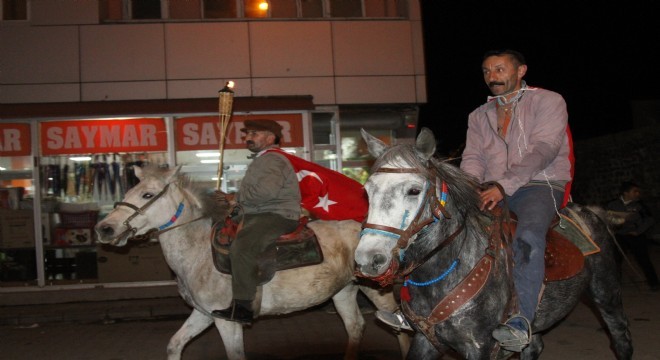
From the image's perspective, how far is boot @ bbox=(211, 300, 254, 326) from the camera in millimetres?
5234

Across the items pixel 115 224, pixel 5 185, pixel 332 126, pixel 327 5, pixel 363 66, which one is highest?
pixel 327 5

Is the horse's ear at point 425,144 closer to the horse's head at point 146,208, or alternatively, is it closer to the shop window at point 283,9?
the horse's head at point 146,208

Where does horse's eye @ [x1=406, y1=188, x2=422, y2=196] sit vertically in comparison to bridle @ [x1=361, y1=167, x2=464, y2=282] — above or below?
above

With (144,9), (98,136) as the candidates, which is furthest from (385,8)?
(98,136)

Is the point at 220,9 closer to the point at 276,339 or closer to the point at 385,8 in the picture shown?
the point at 385,8

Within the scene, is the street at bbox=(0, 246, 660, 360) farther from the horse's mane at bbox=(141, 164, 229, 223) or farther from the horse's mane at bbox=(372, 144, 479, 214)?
the horse's mane at bbox=(372, 144, 479, 214)

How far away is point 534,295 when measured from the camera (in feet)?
11.9

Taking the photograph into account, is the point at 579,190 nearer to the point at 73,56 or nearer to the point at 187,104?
the point at 187,104

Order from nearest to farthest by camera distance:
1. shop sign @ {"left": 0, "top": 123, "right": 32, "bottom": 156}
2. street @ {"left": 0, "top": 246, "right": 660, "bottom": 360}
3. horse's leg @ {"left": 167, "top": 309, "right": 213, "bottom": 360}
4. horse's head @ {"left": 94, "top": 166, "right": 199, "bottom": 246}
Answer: horse's leg @ {"left": 167, "top": 309, "right": 213, "bottom": 360} → horse's head @ {"left": 94, "top": 166, "right": 199, "bottom": 246} → street @ {"left": 0, "top": 246, "right": 660, "bottom": 360} → shop sign @ {"left": 0, "top": 123, "right": 32, "bottom": 156}

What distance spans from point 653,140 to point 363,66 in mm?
11170

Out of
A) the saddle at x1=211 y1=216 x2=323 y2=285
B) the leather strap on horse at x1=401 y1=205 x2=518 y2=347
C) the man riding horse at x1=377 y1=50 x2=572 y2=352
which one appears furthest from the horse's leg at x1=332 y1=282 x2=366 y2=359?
the leather strap on horse at x1=401 y1=205 x2=518 y2=347

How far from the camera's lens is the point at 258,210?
5.75 m

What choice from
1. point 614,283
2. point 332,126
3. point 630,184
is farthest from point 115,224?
point 630,184

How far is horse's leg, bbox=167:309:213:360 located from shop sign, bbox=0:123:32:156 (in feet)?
25.0
